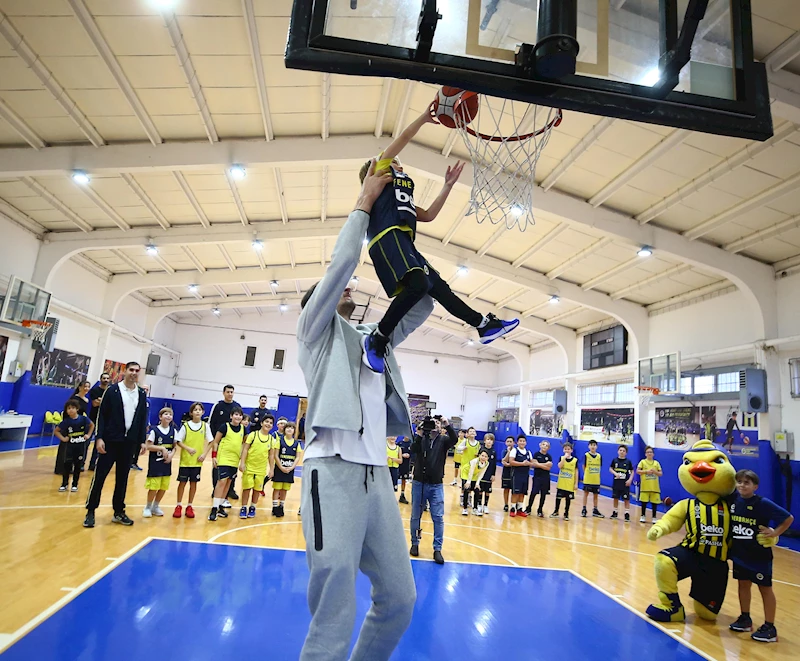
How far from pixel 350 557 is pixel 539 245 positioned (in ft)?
40.6

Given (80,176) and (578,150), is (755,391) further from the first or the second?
(80,176)

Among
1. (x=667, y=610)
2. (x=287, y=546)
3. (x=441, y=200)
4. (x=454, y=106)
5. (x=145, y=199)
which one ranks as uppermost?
(x=145, y=199)

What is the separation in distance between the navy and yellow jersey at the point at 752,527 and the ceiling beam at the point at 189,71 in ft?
28.1

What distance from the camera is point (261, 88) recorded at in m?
8.16

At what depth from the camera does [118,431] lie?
18.9 ft

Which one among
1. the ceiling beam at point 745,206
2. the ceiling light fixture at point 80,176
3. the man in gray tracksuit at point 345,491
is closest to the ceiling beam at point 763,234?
the ceiling beam at point 745,206

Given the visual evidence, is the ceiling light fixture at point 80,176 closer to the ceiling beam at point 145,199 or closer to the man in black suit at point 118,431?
the ceiling beam at point 145,199

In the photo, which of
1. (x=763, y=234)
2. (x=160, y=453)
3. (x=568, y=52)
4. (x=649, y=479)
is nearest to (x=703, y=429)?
(x=649, y=479)

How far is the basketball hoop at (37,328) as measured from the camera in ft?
39.0

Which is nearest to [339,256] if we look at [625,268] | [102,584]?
[102,584]

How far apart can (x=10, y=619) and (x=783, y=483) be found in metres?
12.2

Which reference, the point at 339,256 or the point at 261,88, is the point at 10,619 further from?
the point at 261,88

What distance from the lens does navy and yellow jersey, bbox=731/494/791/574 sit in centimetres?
431

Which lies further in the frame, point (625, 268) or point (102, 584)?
point (625, 268)
